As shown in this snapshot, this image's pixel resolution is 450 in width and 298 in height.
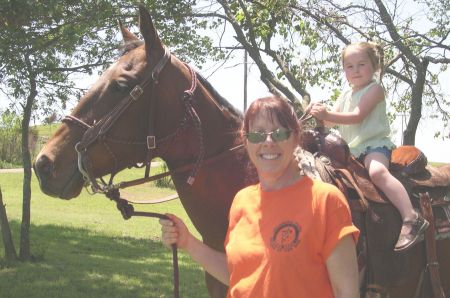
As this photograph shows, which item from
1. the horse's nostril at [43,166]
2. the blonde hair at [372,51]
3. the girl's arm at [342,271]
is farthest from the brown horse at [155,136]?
the girl's arm at [342,271]

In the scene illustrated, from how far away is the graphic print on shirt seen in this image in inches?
73.5

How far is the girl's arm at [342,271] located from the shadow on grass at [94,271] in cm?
551

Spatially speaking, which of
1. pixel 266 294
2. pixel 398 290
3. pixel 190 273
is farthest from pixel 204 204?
pixel 190 273

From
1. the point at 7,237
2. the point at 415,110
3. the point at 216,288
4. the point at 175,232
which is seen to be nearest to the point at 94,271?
the point at 7,237

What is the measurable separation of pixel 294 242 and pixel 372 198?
53.1 inches

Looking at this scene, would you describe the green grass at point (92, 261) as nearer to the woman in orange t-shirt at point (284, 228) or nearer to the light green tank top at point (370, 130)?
the light green tank top at point (370, 130)

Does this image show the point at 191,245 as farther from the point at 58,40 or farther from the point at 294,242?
the point at 58,40

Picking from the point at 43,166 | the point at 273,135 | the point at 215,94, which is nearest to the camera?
the point at 273,135

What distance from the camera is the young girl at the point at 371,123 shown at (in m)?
3.07

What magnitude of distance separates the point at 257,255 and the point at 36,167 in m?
1.32

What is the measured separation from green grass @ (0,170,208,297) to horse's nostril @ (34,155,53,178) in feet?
14.7

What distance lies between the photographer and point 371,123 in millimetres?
3332

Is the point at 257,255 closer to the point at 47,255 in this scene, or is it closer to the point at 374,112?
the point at 374,112

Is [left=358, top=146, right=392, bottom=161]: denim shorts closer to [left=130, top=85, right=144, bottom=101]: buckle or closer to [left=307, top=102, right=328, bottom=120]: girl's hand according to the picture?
[left=307, top=102, right=328, bottom=120]: girl's hand
